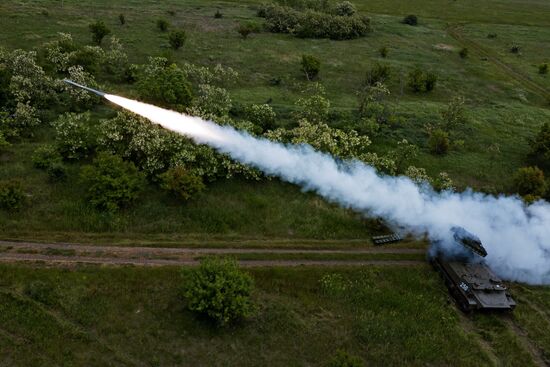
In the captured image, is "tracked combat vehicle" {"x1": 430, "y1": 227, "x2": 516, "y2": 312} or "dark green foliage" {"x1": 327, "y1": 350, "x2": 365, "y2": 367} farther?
"tracked combat vehicle" {"x1": 430, "y1": 227, "x2": 516, "y2": 312}

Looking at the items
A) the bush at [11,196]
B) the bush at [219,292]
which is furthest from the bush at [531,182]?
the bush at [11,196]

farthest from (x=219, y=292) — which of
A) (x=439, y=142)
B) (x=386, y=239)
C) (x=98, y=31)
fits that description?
(x=98, y=31)

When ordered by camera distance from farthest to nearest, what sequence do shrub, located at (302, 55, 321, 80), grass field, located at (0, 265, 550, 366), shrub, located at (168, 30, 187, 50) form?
1. shrub, located at (168, 30, 187, 50)
2. shrub, located at (302, 55, 321, 80)
3. grass field, located at (0, 265, 550, 366)

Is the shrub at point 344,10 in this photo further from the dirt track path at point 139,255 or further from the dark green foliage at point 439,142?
the dirt track path at point 139,255

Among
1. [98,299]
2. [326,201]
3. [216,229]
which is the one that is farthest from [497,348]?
[98,299]

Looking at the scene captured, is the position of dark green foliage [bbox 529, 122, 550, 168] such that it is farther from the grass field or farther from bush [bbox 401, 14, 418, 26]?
bush [bbox 401, 14, 418, 26]

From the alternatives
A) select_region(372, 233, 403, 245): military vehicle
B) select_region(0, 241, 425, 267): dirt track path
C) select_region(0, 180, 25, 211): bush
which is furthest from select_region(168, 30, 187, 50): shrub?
select_region(372, 233, 403, 245): military vehicle
